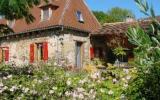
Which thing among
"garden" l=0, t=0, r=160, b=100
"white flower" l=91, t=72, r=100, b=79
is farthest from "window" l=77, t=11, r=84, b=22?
"white flower" l=91, t=72, r=100, b=79

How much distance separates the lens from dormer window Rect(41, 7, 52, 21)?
105 ft

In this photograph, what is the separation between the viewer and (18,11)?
39.4ft

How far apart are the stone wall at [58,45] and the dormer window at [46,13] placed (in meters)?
1.28

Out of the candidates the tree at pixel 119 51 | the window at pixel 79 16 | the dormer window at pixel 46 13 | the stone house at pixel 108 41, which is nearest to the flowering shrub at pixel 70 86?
the tree at pixel 119 51

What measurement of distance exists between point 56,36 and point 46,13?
283cm

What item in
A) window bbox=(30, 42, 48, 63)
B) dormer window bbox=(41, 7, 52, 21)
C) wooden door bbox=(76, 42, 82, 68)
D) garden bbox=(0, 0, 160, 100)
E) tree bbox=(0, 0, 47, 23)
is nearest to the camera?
garden bbox=(0, 0, 160, 100)

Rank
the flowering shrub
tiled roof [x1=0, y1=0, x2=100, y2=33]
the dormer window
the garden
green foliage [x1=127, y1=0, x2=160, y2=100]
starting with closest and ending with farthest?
green foliage [x1=127, y1=0, x2=160, y2=100]
the garden
the flowering shrub
tiled roof [x1=0, y1=0, x2=100, y2=33]
the dormer window

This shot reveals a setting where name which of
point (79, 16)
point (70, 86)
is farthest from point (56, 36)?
point (70, 86)

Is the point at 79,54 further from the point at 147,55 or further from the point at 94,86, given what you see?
the point at 147,55

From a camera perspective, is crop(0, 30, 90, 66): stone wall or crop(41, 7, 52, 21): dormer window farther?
crop(41, 7, 52, 21): dormer window

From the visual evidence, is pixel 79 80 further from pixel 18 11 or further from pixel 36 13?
pixel 36 13

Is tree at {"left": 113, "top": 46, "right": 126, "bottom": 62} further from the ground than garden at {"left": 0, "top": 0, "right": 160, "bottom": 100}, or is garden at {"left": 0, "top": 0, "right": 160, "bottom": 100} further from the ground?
tree at {"left": 113, "top": 46, "right": 126, "bottom": 62}

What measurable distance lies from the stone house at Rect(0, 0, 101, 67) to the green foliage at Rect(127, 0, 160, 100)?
81.2 feet

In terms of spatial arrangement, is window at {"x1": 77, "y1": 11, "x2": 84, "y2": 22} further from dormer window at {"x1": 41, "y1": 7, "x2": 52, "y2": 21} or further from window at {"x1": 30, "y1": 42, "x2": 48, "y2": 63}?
window at {"x1": 30, "y1": 42, "x2": 48, "y2": 63}
